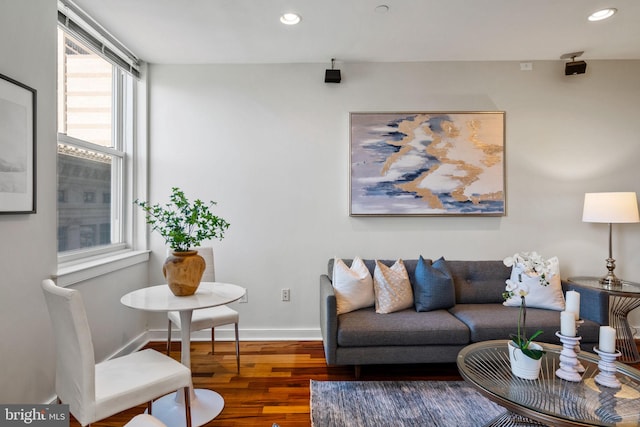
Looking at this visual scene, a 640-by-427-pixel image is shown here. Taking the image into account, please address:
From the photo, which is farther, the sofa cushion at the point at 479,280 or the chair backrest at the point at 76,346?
the sofa cushion at the point at 479,280

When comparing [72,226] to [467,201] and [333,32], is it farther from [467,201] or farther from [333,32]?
[467,201]

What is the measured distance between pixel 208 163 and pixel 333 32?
1.57 m

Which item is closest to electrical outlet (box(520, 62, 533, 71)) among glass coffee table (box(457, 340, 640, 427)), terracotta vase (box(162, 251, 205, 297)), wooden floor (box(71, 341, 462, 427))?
glass coffee table (box(457, 340, 640, 427))

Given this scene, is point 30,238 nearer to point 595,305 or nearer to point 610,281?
point 595,305

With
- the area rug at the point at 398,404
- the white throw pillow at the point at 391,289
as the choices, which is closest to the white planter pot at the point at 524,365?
the area rug at the point at 398,404

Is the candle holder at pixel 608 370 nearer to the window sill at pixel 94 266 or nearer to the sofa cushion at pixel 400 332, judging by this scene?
the sofa cushion at pixel 400 332

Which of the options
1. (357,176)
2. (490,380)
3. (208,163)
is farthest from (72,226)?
(490,380)

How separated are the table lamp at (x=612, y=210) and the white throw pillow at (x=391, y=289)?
5.27ft

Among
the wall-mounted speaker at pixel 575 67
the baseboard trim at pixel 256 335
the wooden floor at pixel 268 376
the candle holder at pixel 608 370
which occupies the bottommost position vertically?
the wooden floor at pixel 268 376

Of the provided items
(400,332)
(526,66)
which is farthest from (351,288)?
(526,66)

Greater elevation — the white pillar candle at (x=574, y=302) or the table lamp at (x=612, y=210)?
the table lamp at (x=612, y=210)

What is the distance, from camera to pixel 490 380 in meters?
1.58

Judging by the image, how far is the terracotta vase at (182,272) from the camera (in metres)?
1.94

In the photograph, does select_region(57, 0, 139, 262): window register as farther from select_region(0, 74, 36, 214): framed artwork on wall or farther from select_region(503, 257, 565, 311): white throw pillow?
select_region(503, 257, 565, 311): white throw pillow
